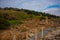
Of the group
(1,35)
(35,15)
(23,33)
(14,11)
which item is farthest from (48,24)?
(1,35)

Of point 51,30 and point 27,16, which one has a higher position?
→ point 27,16

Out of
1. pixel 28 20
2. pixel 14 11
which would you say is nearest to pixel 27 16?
pixel 28 20

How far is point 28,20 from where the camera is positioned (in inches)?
140

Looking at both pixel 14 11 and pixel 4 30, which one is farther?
pixel 14 11

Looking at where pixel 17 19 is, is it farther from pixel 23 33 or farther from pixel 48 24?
pixel 48 24

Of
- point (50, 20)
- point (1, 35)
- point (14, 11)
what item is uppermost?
point (14, 11)

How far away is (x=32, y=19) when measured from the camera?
3578 millimetres

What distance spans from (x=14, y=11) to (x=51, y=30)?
1.02 metres

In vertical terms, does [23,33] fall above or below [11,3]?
below

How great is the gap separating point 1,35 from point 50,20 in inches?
49.1

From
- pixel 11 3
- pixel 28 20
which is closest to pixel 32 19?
pixel 28 20

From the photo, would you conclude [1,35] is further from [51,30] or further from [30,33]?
[51,30]

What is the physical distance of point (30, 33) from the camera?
135 inches

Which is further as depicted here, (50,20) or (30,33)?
(50,20)
